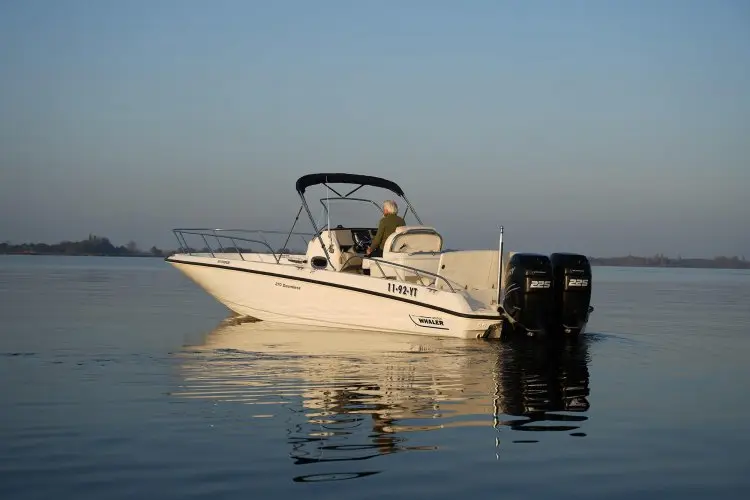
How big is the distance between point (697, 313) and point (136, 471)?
18.4 metres

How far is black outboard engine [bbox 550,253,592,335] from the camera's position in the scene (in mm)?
13602

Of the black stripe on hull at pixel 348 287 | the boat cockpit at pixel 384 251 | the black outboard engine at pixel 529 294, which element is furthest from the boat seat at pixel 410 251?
the black outboard engine at pixel 529 294

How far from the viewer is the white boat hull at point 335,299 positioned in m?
13.7

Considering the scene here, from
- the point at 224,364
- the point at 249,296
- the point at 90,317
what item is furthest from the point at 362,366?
the point at 90,317

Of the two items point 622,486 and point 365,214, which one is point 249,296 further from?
point 622,486

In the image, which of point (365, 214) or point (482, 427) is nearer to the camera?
point (482, 427)

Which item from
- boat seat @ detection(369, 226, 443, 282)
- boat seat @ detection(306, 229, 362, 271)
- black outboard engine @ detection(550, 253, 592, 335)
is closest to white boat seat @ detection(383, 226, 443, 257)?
boat seat @ detection(369, 226, 443, 282)

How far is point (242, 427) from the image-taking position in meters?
7.12

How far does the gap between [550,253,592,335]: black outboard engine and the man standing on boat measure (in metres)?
3.38

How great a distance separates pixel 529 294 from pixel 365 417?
20.1 feet

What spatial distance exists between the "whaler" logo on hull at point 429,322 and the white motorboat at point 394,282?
0.02m

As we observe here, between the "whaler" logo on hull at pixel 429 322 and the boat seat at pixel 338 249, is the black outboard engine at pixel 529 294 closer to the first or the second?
the "whaler" logo on hull at pixel 429 322

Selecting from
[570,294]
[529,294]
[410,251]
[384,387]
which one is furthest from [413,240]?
[384,387]

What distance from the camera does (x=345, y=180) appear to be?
1781 centimetres
